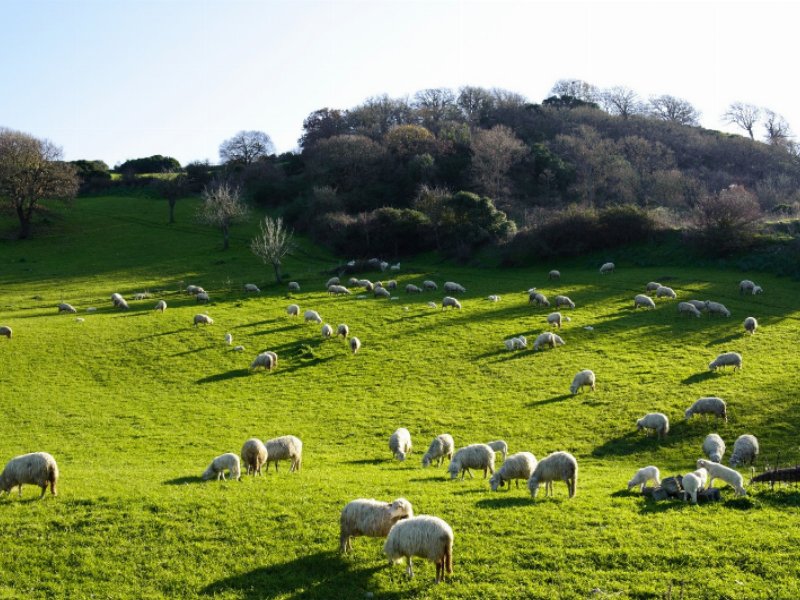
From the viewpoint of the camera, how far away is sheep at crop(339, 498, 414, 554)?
41.4 ft

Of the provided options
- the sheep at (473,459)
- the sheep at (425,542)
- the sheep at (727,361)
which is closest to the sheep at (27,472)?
the sheep at (425,542)

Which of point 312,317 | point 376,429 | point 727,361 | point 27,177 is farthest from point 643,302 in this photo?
point 27,177

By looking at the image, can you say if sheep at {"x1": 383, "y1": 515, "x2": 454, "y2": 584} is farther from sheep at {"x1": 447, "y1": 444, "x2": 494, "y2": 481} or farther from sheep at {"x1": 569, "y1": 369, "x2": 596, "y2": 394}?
sheep at {"x1": 569, "y1": 369, "x2": 596, "y2": 394}

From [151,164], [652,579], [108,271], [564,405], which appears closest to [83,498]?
[652,579]

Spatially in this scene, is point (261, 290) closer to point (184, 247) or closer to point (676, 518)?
point (184, 247)

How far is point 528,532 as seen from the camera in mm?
13328

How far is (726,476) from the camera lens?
52.1ft

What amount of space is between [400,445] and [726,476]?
10380 mm

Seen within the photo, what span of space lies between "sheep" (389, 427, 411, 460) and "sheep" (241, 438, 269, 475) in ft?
16.0

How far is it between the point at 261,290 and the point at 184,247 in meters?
27.7

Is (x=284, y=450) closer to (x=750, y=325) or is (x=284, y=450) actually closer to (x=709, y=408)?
(x=709, y=408)

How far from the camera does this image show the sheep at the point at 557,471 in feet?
52.1

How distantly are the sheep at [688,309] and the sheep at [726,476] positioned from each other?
27177 millimetres

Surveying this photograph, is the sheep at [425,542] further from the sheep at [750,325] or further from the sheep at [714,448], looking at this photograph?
the sheep at [750,325]
